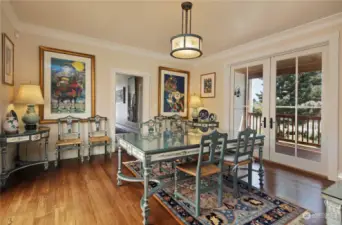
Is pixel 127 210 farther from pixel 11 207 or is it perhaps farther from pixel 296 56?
pixel 296 56

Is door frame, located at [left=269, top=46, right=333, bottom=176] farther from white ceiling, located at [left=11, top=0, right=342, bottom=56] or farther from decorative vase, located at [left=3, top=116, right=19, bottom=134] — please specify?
decorative vase, located at [left=3, top=116, right=19, bottom=134]

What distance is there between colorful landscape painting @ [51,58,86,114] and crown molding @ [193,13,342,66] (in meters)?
3.48

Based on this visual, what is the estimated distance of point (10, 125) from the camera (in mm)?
2586

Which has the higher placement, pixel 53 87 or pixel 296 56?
pixel 296 56

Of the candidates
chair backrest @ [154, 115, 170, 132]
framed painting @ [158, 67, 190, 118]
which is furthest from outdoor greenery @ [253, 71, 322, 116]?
chair backrest @ [154, 115, 170, 132]

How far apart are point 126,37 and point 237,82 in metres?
2.82

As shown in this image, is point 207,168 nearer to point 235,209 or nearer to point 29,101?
point 235,209

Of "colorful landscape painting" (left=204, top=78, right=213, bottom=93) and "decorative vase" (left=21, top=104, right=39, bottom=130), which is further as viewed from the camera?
"colorful landscape painting" (left=204, top=78, right=213, bottom=93)

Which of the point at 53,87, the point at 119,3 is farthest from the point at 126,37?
the point at 53,87

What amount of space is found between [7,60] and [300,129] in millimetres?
5104

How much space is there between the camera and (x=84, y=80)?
13.0 feet

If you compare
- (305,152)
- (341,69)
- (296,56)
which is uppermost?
(296,56)

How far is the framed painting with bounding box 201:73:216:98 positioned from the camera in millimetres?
5000

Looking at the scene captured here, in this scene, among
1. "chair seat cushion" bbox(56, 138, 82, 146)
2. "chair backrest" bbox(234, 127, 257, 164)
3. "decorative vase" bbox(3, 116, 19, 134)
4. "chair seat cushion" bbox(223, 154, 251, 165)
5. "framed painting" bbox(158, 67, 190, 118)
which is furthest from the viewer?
"framed painting" bbox(158, 67, 190, 118)
